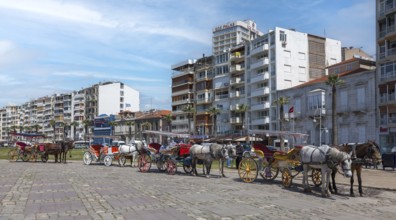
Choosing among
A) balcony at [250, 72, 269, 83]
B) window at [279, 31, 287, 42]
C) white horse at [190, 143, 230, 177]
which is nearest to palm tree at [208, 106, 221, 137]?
balcony at [250, 72, 269, 83]

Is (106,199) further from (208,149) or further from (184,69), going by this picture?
(184,69)

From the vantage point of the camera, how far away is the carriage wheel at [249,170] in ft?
61.4

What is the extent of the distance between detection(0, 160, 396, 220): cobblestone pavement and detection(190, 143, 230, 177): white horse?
13.0ft

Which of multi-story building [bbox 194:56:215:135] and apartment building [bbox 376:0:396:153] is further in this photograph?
multi-story building [bbox 194:56:215:135]

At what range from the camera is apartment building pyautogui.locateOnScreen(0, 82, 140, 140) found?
145625 mm

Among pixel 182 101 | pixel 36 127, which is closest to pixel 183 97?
pixel 182 101

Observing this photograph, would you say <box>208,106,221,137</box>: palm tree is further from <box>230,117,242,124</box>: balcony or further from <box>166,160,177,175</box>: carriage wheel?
<box>166,160,177,175</box>: carriage wheel

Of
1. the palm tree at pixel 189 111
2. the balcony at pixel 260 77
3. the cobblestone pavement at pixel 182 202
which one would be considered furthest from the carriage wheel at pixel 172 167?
the palm tree at pixel 189 111

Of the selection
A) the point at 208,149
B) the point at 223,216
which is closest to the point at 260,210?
the point at 223,216

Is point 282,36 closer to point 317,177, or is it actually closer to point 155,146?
point 155,146

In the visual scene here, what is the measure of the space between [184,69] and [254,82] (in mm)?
29625

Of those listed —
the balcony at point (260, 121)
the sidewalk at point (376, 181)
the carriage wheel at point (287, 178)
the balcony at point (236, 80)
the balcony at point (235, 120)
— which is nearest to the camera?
the carriage wheel at point (287, 178)

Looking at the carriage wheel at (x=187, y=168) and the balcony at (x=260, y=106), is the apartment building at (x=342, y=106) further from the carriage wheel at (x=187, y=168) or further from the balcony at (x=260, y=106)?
the carriage wheel at (x=187, y=168)

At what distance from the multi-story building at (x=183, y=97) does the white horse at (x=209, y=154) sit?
Result: 74540 mm
